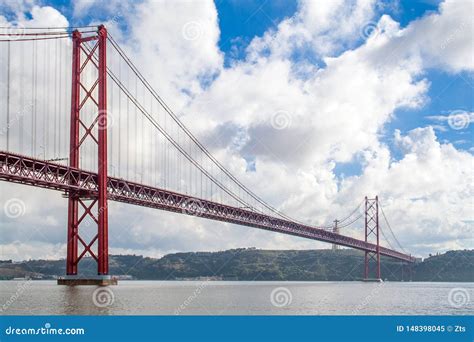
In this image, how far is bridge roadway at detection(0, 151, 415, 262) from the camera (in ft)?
172

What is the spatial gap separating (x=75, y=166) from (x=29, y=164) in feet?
15.8
